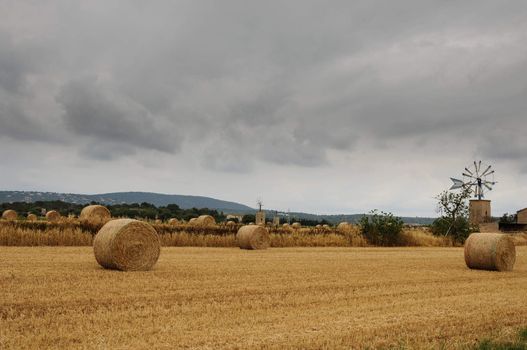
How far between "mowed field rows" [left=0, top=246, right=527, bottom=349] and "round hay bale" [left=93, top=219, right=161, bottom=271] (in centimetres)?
58

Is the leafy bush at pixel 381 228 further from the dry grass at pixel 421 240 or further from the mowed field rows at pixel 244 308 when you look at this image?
the mowed field rows at pixel 244 308

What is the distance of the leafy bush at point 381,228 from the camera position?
35531mm

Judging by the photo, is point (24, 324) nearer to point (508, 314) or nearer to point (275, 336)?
point (275, 336)

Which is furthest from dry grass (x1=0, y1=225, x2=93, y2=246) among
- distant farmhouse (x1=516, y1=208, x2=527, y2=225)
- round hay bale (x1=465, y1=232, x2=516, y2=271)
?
distant farmhouse (x1=516, y1=208, x2=527, y2=225)

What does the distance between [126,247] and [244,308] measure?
21.3ft

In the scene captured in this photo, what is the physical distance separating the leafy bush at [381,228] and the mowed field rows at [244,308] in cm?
2022

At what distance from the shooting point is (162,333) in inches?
289

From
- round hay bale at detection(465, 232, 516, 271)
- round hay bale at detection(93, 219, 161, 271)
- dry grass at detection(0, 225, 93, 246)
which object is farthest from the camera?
dry grass at detection(0, 225, 93, 246)

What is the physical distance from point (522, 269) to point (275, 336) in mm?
15059

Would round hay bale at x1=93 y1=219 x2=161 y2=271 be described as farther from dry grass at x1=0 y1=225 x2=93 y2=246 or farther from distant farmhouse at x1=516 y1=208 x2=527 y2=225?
distant farmhouse at x1=516 y1=208 x2=527 y2=225

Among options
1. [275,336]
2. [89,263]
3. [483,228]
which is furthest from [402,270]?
[483,228]

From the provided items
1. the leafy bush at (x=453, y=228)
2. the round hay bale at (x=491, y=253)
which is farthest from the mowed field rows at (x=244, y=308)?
the leafy bush at (x=453, y=228)

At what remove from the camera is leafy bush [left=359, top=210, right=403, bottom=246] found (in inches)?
1399

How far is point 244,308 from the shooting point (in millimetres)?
9297
